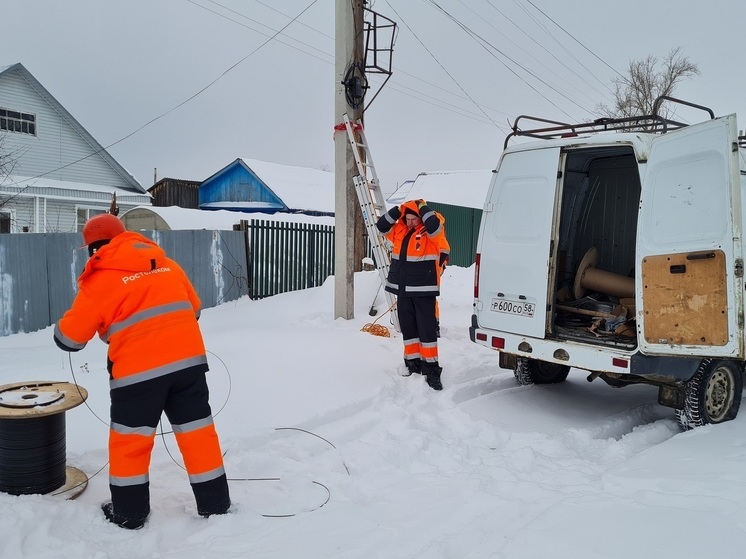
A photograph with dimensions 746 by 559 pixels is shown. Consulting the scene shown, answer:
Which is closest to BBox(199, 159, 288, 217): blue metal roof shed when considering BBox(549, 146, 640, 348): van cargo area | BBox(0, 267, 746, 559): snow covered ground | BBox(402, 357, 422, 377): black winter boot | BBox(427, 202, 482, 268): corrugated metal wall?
BBox(427, 202, 482, 268): corrugated metal wall

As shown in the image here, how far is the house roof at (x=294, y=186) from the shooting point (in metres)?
29.8

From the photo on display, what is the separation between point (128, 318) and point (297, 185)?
1172 inches

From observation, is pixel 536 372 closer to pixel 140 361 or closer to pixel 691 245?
pixel 691 245

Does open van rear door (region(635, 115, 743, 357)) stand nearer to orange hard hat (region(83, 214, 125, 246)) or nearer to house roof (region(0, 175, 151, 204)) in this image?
orange hard hat (region(83, 214, 125, 246))

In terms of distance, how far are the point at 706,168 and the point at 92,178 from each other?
25.1 metres

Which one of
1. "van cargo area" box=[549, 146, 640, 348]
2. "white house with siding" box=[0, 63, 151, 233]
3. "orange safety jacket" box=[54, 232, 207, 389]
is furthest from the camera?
"white house with siding" box=[0, 63, 151, 233]

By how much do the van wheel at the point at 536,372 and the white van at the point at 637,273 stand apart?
15 mm

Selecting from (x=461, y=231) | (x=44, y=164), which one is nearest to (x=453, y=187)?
(x=461, y=231)

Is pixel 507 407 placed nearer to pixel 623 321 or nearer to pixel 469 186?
pixel 623 321

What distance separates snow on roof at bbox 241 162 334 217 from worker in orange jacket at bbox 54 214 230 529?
26.3 metres

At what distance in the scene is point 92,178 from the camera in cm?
2452

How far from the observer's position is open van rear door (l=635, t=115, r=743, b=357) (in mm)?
4098

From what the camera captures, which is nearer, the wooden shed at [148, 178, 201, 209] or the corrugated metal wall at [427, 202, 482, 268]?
the corrugated metal wall at [427, 202, 482, 268]

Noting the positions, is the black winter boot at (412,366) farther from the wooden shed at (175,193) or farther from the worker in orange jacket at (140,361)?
the wooden shed at (175,193)
